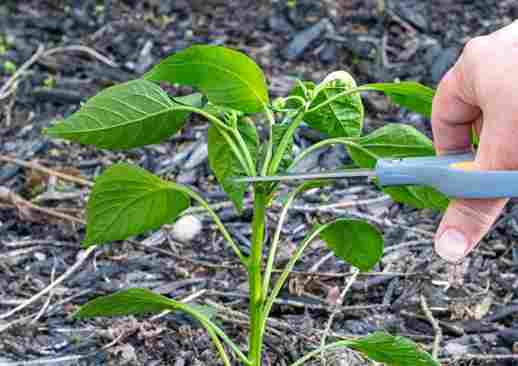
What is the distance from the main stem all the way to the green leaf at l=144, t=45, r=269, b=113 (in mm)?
162

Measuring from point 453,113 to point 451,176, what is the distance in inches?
5.0

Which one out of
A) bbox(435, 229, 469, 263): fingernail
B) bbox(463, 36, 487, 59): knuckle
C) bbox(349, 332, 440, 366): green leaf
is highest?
bbox(463, 36, 487, 59): knuckle

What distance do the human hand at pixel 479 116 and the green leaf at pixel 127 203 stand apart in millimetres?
477

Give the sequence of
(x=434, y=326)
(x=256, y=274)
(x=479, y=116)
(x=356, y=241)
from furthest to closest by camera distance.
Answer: (x=434, y=326) → (x=356, y=241) → (x=256, y=274) → (x=479, y=116)

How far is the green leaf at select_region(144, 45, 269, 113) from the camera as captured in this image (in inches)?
53.2

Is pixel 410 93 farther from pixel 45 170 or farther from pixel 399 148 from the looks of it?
pixel 45 170

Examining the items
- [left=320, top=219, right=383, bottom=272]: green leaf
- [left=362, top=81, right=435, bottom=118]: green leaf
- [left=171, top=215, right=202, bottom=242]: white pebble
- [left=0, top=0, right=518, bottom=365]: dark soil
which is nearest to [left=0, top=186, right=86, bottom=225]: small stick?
[left=0, top=0, right=518, bottom=365]: dark soil

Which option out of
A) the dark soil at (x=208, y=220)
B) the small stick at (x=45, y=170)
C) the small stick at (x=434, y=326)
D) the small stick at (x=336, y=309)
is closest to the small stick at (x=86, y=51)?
the dark soil at (x=208, y=220)

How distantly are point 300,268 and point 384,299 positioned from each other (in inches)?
9.7

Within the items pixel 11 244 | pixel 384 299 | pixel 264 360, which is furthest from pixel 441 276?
pixel 11 244

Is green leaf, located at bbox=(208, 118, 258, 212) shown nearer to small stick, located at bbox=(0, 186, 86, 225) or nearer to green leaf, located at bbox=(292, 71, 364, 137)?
green leaf, located at bbox=(292, 71, 364, 137)

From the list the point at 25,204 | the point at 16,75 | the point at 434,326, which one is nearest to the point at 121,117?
the point at 434,326

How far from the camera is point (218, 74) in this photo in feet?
4.50

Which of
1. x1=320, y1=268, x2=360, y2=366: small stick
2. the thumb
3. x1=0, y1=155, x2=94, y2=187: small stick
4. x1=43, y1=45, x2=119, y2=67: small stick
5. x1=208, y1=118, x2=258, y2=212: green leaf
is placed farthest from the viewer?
x1=43, y1=45, x2=119, y2=67: small stick
